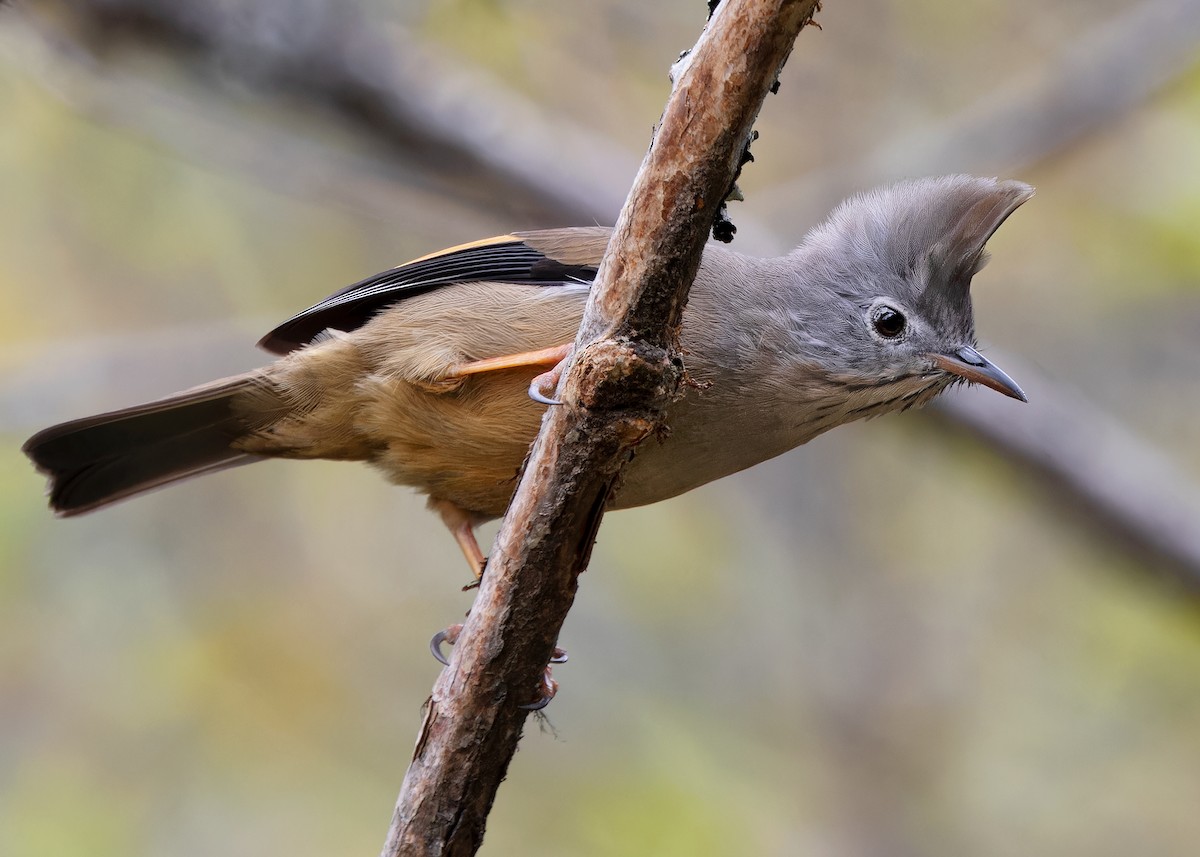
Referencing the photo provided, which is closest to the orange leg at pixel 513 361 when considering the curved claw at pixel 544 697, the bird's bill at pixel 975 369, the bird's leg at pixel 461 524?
the bird's leg at pixel 461 524

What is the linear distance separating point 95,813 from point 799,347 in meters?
4.92

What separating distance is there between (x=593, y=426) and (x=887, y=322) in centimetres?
179

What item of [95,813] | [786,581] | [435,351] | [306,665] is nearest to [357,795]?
[306,665]

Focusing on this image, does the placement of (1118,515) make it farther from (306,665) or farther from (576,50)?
(306,665)

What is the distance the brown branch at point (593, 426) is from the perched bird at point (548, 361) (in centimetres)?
81

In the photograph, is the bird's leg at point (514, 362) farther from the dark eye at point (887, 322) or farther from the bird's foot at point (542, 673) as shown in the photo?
the dark eye at point (887, 322)

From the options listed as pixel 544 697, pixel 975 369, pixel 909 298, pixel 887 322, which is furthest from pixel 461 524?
pixel 975 369

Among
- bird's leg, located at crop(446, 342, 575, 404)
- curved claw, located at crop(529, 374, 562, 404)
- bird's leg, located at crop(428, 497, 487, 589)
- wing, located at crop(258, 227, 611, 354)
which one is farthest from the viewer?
bird's leg, located at crop(428, 497, 487, 589)

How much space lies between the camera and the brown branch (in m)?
2.45

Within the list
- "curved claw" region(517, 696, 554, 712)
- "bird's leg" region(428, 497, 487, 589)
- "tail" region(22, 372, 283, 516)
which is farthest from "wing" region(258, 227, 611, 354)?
"curved claw" region(517, 696, 554, 712)

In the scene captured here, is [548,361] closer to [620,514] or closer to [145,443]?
[145,443]

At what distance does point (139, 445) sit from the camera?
Result: 4.64 metres

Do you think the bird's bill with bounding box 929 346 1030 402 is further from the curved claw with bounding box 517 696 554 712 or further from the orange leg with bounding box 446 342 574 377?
the curved claw with bounding box 517 696 554 712

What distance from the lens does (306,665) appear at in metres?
7.47
